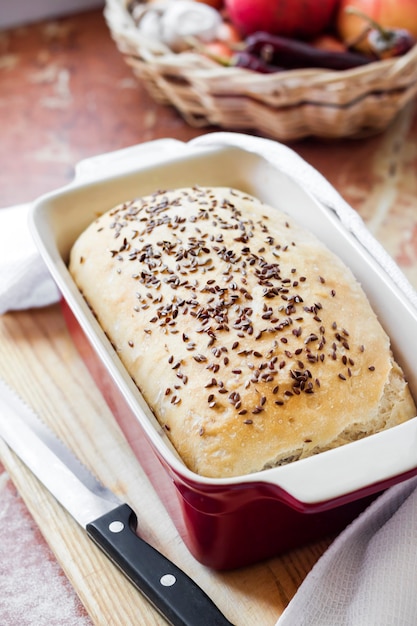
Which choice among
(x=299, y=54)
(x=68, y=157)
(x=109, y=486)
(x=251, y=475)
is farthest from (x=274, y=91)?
(x=251, y=475)

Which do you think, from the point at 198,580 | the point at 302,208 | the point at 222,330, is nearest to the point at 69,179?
the point at 302,208

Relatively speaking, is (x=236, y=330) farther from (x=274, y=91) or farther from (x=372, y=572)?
(x=274, y=91)

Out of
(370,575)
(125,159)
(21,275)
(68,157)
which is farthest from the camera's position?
(68,157)

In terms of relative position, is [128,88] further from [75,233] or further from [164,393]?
[164,393]

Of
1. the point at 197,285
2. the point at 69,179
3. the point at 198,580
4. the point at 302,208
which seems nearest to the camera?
the point at 198,580

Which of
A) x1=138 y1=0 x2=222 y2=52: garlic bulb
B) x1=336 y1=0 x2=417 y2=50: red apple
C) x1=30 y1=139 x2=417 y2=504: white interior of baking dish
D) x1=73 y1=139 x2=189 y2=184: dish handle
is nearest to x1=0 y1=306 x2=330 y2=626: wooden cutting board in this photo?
x1=30 y1=139 x2=417 y2=504: white interior of baking dish

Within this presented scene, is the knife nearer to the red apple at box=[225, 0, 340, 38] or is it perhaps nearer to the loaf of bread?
the loaf of bread
